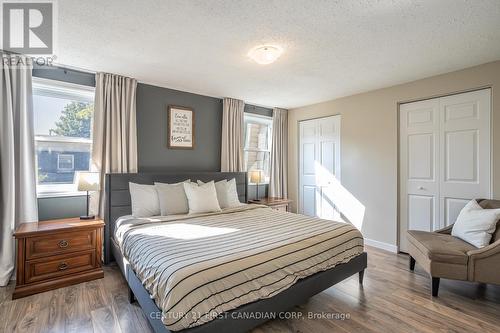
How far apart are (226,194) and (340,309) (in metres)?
2.09

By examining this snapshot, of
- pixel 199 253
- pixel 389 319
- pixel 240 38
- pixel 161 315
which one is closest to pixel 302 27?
pixel 240 38

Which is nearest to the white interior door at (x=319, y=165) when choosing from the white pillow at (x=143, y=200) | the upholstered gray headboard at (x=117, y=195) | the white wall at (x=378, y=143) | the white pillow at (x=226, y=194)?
the white wall at (x=378, y=143)

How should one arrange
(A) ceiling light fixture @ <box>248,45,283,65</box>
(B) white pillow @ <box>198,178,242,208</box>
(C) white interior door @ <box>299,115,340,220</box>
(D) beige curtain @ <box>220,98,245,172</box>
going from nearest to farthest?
(A) ceiling light fixture @ <box>248,45,283,65</box> < (B) white pillow @ <box>198,178,242,208</box> < (D) beige curtain @ <box>220,98,245,172</box> < (C) white interior door @ <box>299,115,340,220</box>

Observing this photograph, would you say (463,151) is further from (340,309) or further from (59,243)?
(59,243)

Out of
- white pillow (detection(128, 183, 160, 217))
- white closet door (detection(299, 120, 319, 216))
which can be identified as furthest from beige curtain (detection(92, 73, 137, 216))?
white closet door (detection(299, 120, 319, 216))

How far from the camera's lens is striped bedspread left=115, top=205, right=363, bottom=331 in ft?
4.79

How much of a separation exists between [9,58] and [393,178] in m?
5.13

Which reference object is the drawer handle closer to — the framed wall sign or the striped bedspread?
the striped bedspread

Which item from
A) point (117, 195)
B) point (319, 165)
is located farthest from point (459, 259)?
point (117, 195)

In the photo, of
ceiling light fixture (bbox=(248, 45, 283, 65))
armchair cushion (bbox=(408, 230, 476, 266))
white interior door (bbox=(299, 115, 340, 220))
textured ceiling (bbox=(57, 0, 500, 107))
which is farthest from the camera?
white interior door (bbox=(299, 115, 340, 220))

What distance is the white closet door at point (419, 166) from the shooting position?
335cm

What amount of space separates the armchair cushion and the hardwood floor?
40 centimetres

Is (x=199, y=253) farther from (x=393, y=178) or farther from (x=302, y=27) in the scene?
(x=393, y=178)

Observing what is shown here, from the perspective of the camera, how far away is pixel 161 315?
5.01 feet
